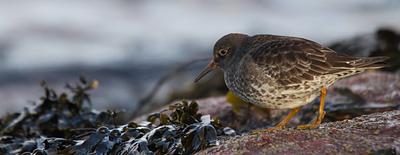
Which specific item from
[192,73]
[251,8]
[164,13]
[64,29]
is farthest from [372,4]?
[64,29]

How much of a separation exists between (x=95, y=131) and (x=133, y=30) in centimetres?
903

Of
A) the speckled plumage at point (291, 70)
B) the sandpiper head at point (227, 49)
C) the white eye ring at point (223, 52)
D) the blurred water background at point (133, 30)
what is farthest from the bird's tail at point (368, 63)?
the blurred water background at point (133, 30)

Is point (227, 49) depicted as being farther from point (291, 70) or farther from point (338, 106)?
point (338, 106)

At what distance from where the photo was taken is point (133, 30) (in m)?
13.1

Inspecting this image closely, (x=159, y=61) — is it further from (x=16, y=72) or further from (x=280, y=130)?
(x=280, y=130)

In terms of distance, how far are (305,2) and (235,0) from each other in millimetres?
1560

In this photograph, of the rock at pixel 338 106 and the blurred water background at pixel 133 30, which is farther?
the blurred water background at pixel 133 30

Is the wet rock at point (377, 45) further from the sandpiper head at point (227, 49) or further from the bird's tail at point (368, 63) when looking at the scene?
the bird's tail at point (368, 63)

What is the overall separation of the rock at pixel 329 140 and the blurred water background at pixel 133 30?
21.6ft

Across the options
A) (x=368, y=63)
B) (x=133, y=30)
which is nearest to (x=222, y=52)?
(x=368, y=63)

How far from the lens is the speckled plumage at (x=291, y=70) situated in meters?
4.22

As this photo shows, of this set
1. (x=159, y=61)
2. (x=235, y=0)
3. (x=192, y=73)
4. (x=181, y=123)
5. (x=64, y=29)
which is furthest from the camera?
(x=235, y=0)

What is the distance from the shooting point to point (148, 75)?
11.2 m

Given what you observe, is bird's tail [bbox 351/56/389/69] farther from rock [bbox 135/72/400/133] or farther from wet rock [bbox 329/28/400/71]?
wet rock [bbox 329/28/400/71]
